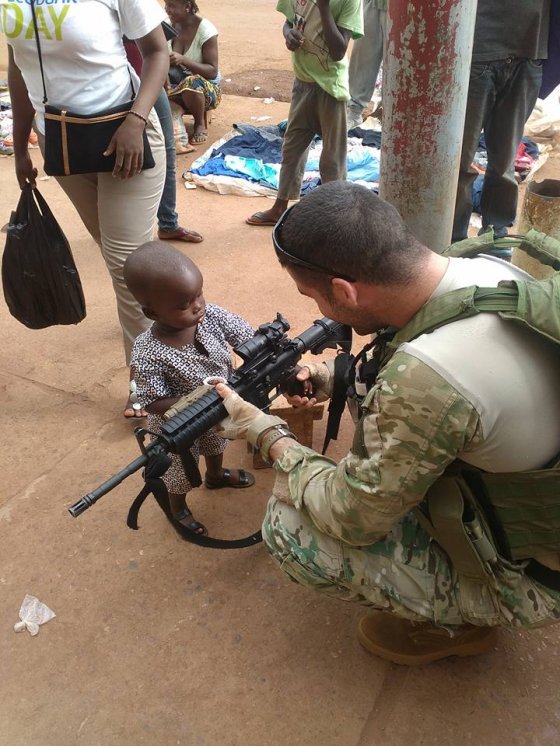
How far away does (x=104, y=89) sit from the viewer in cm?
270

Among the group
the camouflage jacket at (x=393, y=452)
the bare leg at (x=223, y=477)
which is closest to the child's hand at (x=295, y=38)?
the bare leg at (x=223, y=477)

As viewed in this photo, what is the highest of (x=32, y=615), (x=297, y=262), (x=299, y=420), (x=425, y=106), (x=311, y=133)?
(x=425, y=106)

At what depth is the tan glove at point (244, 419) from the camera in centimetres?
205

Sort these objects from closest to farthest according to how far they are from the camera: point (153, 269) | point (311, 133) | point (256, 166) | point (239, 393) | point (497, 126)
A: point (239, 393), point (153, 269), point (497, 126), point (311, 133), point (256, 166)

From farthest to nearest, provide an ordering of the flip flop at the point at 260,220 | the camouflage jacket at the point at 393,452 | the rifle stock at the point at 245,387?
1. the flip flop at the point at 260,220
2. the rifle stock at the point at 245,387
3. the camouflage jacket at the point at 393,452

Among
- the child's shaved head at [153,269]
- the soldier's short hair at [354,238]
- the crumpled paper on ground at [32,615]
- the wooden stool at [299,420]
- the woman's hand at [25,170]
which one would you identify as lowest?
the crumpled paper on ground at [32,615]

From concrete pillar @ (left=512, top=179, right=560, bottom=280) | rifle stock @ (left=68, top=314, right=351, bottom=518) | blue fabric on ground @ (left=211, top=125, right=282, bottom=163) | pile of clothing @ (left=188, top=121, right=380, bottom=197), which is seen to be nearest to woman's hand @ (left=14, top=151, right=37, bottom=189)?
rifle stock @ (left=68, top=314, right=351, bottom=518)

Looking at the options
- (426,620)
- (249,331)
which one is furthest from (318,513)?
(249,331)

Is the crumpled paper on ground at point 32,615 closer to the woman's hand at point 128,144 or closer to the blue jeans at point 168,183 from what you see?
the woman's hand at point 128,144

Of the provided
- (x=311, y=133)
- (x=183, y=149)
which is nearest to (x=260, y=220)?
(x=311, y=133)

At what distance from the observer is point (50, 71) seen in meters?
2.61

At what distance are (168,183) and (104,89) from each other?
1.97 meters

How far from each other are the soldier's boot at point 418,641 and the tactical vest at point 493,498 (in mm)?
387

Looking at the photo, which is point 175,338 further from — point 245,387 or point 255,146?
point 255,146
